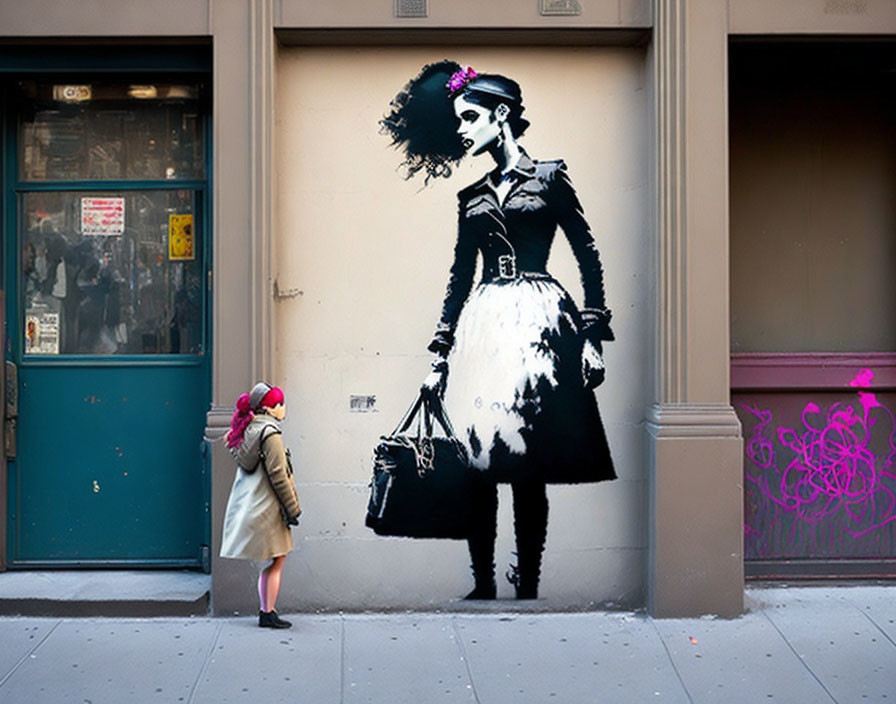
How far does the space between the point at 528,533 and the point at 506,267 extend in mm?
1732

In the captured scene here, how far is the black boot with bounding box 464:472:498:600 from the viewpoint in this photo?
7.46 metres

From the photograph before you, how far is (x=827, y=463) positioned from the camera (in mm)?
8047

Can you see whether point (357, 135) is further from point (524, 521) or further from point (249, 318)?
point (524, 521)

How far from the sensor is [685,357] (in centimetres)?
728

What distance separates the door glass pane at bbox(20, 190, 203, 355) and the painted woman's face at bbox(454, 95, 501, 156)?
77.5 inches

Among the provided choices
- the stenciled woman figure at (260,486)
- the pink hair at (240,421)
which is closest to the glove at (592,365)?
the stenciled woman figure at (260,486)

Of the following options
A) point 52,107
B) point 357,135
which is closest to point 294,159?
point 357,135

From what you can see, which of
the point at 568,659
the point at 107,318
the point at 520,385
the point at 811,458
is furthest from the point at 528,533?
the point at 107,318

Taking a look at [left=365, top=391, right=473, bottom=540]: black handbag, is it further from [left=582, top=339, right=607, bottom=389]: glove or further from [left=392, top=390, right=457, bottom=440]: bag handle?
[left=582, top=339, right=607, bottom=389]: glove

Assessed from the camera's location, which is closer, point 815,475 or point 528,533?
point 528,533

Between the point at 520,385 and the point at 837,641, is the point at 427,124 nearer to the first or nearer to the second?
the point at 520,385

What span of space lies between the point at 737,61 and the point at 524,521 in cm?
345

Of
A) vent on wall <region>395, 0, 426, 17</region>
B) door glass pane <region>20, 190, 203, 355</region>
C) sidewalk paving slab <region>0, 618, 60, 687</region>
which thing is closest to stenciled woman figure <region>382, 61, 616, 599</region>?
vent on wall <region>395, 0, 426, 17</region>

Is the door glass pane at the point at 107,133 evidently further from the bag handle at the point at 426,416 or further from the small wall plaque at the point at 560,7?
the small wall plaque at the point at 560,7
